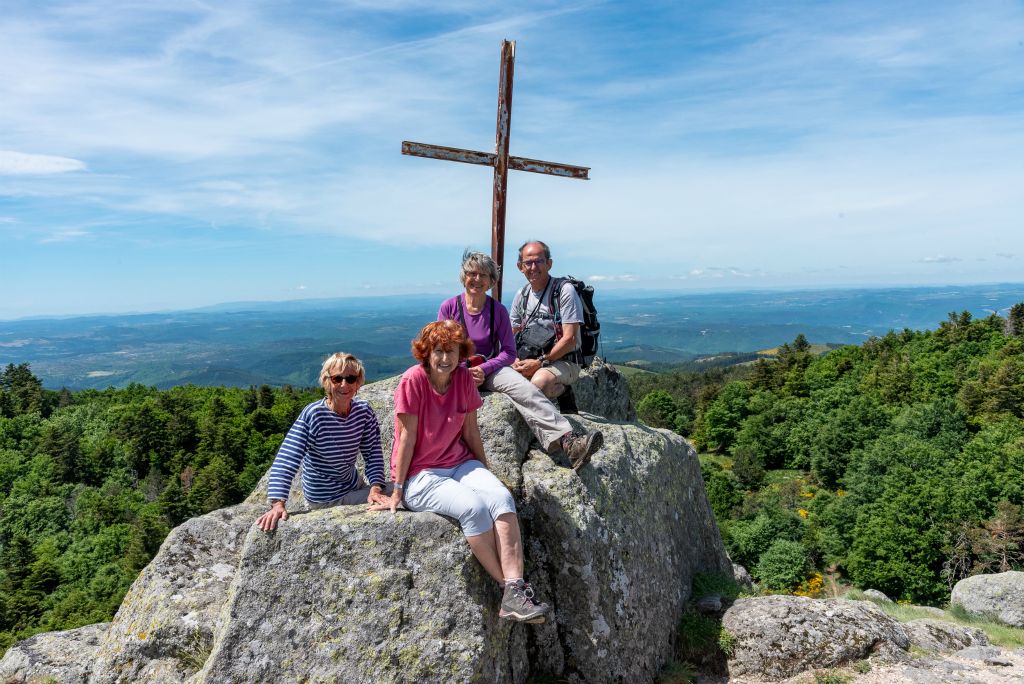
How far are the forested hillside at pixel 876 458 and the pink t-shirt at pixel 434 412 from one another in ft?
128

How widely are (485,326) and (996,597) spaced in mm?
16346

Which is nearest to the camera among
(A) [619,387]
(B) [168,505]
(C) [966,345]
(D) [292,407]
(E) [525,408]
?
(E) [525,408]

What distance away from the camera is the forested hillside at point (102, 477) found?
48438 millimetres

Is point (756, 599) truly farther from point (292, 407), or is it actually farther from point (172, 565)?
point (292, 407)

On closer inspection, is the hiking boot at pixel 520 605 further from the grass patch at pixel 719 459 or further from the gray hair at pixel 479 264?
the grass patch at pixel 719 459

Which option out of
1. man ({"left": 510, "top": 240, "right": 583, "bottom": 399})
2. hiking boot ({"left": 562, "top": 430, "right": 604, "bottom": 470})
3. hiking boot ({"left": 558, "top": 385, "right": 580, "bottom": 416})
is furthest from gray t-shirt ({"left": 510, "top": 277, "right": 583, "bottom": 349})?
hiking boot ({"left": 562, "top": 430, "right": 604, "bottom": 470})

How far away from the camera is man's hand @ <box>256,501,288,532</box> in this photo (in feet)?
20.8

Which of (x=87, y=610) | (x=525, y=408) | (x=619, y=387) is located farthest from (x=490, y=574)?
(x=87, y=610)

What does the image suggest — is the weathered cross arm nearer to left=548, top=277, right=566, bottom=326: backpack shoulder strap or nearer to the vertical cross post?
the vertical cross post

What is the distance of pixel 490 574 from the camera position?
6.57m

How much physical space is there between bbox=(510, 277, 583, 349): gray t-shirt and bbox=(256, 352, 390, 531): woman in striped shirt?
11.6ft

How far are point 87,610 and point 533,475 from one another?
48.0 m

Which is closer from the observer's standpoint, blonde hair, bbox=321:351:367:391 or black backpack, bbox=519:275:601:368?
blonde hair, bbox=321:351:367:391

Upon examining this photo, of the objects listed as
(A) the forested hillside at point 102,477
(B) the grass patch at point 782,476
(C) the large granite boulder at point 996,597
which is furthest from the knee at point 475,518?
(B) the grass patch at point 782,476
